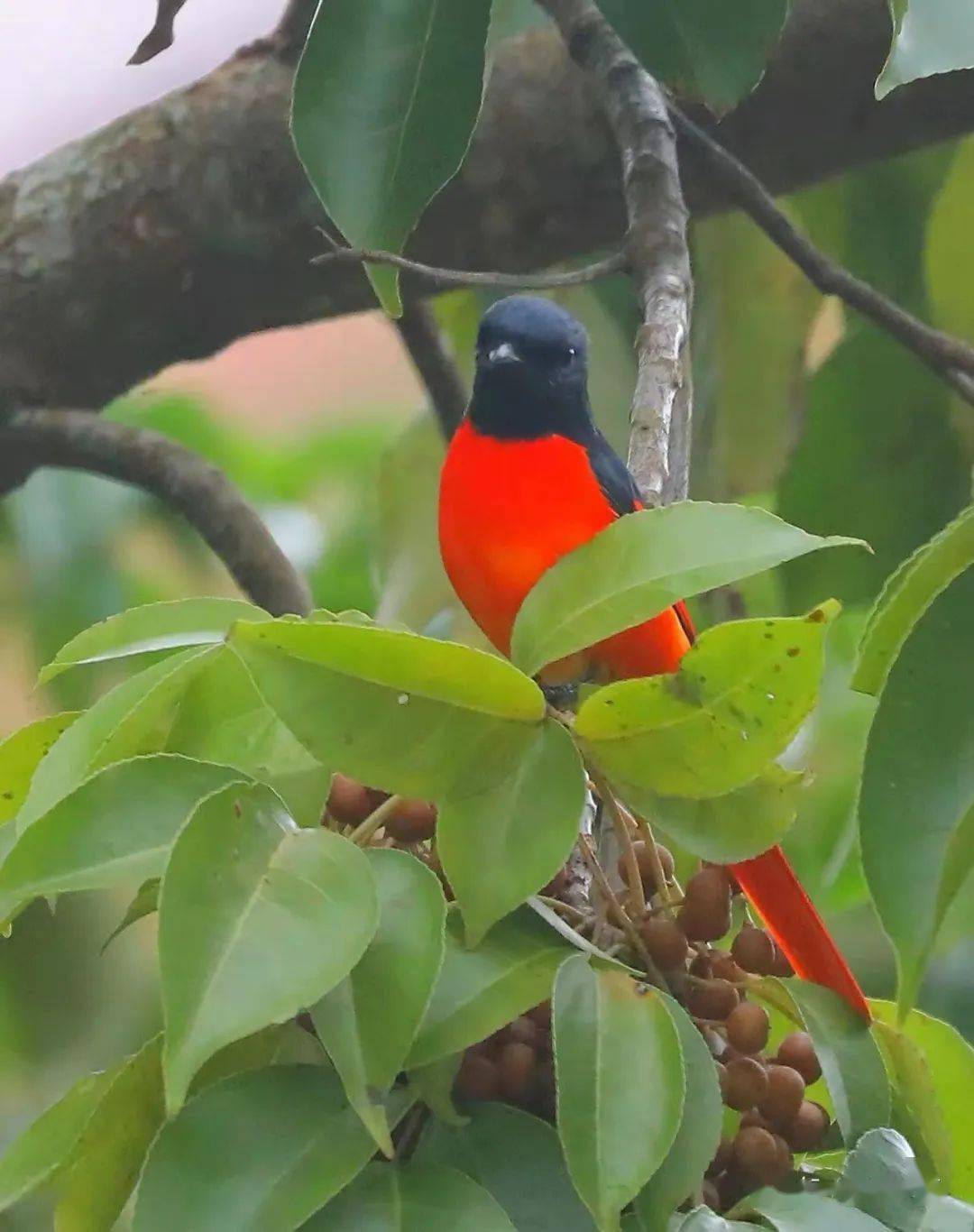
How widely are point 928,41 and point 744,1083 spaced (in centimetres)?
34

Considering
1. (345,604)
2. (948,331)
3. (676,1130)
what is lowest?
(345,604)

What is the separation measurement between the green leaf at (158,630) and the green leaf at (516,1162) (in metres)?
0.15

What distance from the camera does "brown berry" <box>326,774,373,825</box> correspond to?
1.43 ft

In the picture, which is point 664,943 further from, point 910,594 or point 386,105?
point 386,105

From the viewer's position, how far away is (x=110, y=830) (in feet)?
1.21

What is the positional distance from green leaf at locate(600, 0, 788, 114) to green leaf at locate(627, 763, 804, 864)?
0.38 m

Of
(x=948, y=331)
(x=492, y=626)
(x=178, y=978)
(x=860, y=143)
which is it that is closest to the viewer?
(x=178, y=978)

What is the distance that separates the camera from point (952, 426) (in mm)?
1105

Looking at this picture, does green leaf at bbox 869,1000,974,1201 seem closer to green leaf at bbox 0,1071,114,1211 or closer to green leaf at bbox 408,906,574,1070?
green leaf at bbox 408,906,574,1070

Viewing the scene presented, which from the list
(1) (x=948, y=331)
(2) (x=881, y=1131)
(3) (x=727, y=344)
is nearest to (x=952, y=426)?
(1) (x=948, y=331)

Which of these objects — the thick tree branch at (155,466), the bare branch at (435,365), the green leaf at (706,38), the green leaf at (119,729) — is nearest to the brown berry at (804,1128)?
the green leaf at (119,729)

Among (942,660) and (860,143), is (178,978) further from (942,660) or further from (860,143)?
(860,143)

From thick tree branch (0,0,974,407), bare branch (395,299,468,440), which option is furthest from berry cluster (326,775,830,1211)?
bare branch (395,299,468,440)

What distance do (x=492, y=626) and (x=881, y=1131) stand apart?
1.40 ft
